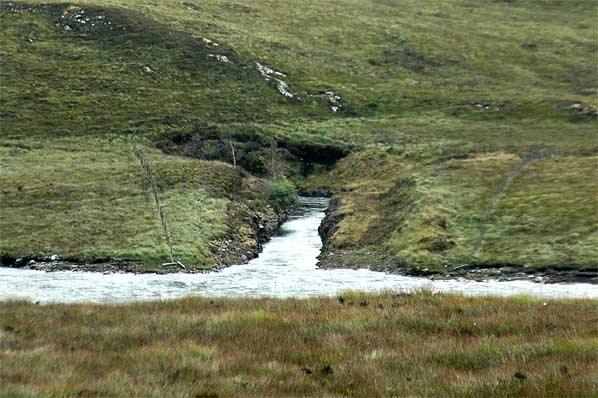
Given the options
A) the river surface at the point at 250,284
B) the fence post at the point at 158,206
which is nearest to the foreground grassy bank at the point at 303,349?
the river surface at the point at 250,284

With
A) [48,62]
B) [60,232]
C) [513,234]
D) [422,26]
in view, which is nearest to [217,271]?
[60,232]

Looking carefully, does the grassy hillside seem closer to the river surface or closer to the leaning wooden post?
the leaning wooden post

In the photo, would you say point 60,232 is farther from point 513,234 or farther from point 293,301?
point 293,301

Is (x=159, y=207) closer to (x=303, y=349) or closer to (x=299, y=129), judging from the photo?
(x=299, y=129)

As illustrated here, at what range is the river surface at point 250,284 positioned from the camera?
4291cm

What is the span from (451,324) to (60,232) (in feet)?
149

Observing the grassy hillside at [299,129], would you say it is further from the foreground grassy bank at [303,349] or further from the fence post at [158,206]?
the foreground grassy bank at [303,349]

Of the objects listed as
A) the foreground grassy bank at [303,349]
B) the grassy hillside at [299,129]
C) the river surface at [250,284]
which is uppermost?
the foreground grassy bank at [303,349]

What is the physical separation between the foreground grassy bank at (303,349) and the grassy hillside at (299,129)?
107ft

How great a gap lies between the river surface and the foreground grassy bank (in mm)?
17409

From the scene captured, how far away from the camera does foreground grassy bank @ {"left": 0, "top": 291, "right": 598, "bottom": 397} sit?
45.8ft

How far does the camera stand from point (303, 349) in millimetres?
17500

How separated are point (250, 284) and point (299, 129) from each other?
53.4 m

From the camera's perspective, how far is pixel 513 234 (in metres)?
59.4
